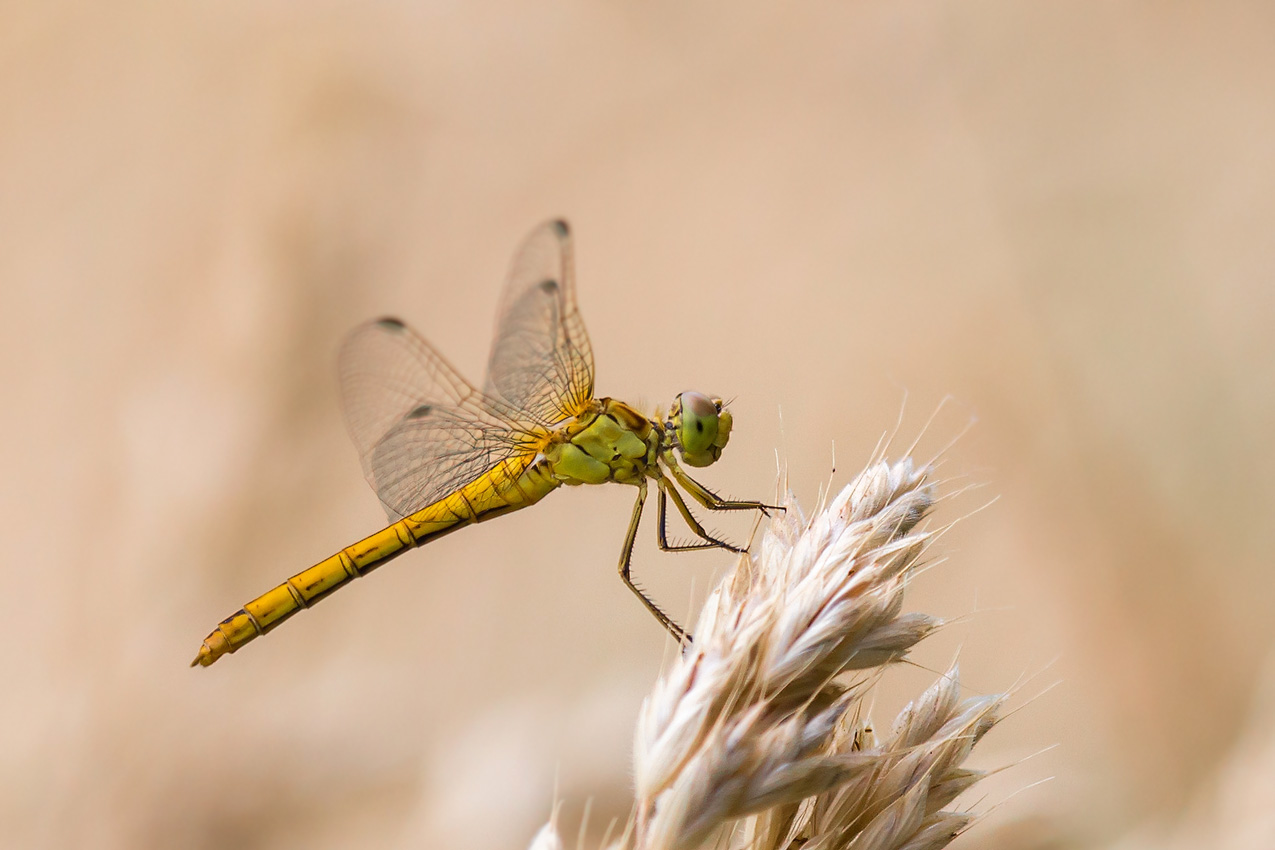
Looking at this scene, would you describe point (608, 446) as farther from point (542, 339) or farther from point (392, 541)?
point (392, 541)

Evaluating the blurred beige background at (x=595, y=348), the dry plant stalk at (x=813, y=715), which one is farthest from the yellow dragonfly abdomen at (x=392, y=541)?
the dry plant stalk at (x=813, y=715)

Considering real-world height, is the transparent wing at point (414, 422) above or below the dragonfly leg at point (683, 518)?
above

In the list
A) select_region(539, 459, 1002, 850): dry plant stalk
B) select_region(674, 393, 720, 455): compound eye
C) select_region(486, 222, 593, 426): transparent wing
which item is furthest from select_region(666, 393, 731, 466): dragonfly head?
select_region(539, 459, 1002, 850): dry plant stalk

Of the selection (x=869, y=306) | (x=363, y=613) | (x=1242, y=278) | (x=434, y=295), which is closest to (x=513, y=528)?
(x=363, y=613)

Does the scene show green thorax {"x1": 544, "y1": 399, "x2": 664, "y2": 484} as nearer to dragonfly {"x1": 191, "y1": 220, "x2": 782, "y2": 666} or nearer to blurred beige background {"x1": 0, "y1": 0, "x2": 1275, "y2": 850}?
dragonfly {"x1": 191, "y1": 220, "x2": 782, "y2": 666}

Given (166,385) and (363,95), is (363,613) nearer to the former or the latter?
(166,385)

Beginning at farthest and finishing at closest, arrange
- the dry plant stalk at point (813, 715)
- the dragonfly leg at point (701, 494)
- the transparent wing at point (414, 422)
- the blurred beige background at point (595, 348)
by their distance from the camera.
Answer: the blurred beige background at point (595, 348)
the transparent wing at point (414, 422)
the dragonfly leg at point (701, 494)
the dry plant stalk at point (813, 715)

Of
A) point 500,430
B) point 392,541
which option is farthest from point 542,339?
point 392,541

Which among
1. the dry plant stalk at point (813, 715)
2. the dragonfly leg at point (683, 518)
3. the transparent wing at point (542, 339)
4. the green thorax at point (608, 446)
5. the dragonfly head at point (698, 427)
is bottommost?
the dry plant stalk at point (813, 715)

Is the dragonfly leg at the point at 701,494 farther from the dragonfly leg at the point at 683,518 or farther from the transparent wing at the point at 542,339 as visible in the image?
the transparent wing at the point at 542,339
